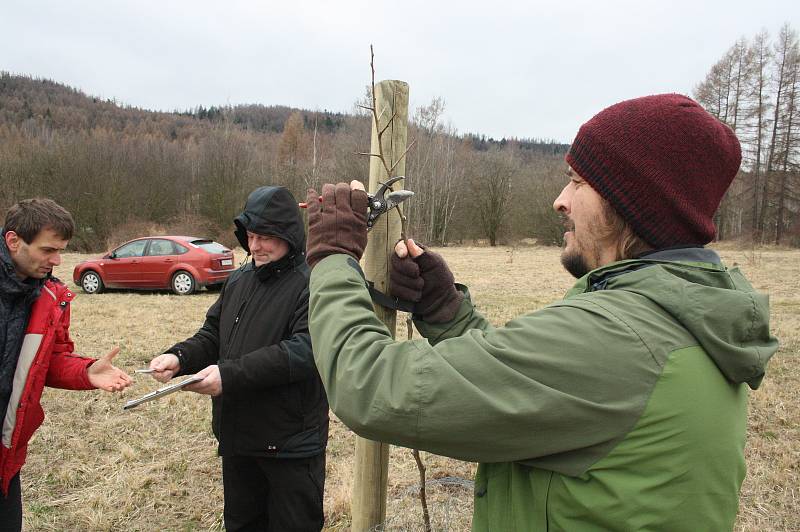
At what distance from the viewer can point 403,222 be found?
1.93m

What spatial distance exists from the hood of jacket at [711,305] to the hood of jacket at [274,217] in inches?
70.2

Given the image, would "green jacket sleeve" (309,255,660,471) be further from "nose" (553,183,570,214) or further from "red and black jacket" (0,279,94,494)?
"red and black jacket" (0,279,94,494)

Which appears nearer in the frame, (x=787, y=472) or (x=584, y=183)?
(x=584, y=183)

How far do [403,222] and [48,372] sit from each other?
2.00 metres

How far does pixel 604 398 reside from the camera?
93 centimetres

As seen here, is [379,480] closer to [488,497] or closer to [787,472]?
[488,497]

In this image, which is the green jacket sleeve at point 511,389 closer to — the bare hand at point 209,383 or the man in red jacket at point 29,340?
the bare hand at point 209,383

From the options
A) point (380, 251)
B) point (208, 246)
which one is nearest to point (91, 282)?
point (208, 246)

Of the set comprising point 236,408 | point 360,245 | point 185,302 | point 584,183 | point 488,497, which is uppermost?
point 584,183

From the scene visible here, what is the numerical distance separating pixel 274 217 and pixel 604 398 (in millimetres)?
1928

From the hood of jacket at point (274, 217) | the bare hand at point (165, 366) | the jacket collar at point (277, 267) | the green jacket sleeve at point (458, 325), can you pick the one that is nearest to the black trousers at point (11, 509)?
the bare hand at point (165, 366)

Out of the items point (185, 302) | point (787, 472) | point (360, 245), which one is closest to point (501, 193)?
point (185, 302)

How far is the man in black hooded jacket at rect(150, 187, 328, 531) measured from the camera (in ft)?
7.64

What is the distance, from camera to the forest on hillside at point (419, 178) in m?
26.9
